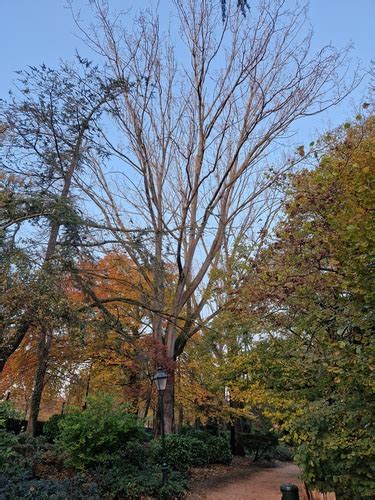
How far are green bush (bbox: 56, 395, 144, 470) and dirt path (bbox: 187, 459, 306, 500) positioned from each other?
72.7 inches

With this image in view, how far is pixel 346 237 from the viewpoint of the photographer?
2.83 m

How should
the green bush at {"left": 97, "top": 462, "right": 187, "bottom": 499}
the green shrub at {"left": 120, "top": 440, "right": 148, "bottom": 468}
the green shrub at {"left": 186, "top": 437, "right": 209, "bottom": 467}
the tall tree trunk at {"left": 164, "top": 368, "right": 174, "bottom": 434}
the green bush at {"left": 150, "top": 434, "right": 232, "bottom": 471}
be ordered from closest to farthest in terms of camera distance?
the green bush at {"left": 97, "top": 462, "right": 187, "bottom": 499}
the green shrub at {"left": 120, "top": 440, "right": 148, "bottom": 468}
the green bush at {"left": 150, "top": 434, "right": 232, "bottom": 471}
the green shrub at {"left": 186, "top": 437, "right": 209, "bottom": 467}
the tall tree trunk at {"left": 164, "top": 368, "right": 174, "bottom": 434}

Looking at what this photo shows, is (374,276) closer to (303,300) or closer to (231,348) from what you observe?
(303,300)

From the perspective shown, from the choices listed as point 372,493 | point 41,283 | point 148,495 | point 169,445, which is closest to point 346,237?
point 372,493

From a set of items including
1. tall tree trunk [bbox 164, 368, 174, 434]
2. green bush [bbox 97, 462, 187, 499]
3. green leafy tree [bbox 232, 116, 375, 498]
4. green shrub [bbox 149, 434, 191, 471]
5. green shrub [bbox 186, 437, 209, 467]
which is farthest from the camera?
tall tree trunk [bbox 164, 368, 174, 434]

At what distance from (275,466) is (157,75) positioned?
45.0ft

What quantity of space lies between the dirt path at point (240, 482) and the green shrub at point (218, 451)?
0.99ft

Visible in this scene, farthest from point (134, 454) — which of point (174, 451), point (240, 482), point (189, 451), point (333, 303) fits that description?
point (333, 303)

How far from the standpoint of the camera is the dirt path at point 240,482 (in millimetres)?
7838

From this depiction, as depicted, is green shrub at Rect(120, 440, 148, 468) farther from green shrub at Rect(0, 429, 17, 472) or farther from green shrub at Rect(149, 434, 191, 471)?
green shrub at Rect(0, 429, 17, 472)

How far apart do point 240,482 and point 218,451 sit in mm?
1959

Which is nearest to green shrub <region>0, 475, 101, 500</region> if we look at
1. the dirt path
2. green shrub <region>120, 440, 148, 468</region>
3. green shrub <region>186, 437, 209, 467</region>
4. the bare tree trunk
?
green shrub <region>120, 440, 148, 468</region>

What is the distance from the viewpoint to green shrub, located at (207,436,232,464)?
1112cm

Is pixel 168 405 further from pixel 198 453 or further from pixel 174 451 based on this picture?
pixel 198 453
